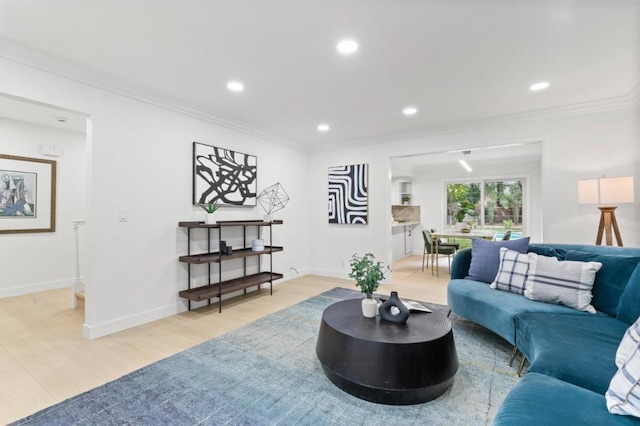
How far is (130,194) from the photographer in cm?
312

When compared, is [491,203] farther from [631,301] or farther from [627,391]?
[627,391]

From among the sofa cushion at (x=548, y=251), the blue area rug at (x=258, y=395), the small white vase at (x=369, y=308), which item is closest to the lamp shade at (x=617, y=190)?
the sofa cushion at (x=548, y=251)

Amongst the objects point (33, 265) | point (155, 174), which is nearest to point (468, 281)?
point (155, 174)

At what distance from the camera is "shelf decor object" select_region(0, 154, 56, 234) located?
414 cm

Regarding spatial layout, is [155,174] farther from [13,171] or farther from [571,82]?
[571,82]

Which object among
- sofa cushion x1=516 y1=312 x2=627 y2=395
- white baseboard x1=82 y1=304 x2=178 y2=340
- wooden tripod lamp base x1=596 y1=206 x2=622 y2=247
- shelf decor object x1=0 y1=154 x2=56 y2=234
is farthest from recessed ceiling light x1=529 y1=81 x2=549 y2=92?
shelf decor object x1=0 y1=154 x2=56 y2=234

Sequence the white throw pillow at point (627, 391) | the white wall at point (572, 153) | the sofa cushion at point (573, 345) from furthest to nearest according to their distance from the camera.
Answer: the white wall at point (572, 153)
the sofa cushion at point (573, 345)
the white throw pillow at point (627, 391)

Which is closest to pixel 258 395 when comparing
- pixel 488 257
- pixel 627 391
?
pixel 627 391

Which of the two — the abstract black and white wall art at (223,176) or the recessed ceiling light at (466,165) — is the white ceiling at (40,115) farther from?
the recessed ceiling light at (466,165)

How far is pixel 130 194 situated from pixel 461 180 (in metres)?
7.60

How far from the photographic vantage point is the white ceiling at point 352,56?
1927mm

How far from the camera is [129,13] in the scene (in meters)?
1.97

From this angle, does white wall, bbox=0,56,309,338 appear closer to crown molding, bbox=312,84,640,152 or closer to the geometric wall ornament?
the geometric wall ornament

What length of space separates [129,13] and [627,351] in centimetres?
330
